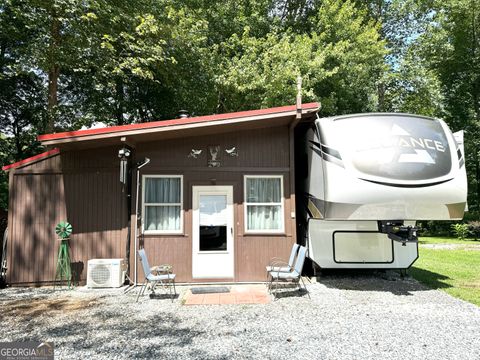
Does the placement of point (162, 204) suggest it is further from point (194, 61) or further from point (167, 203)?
point (194, 61)

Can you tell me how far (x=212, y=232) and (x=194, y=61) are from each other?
8.86 m

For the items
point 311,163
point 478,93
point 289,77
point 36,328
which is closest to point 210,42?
point 289,77

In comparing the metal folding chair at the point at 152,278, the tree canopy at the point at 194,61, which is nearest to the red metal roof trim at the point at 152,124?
the metal folding chair at the point at 152,278

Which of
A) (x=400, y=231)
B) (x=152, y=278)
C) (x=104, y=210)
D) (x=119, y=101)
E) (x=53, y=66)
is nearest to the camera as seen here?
(x=152, y=278)

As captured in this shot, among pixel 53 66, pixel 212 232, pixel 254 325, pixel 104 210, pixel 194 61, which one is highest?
pixel 194 61

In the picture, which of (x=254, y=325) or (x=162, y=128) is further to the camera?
(x=162, y=128)

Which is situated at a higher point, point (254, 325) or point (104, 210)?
point (104, 210)

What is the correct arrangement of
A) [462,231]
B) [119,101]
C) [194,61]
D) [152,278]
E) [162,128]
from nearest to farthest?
[152,278], [162,128], [194,61], [119,101], [462,231]

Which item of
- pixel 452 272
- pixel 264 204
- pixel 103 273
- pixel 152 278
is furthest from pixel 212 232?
pixel 452 272

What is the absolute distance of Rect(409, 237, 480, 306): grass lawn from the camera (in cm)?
646

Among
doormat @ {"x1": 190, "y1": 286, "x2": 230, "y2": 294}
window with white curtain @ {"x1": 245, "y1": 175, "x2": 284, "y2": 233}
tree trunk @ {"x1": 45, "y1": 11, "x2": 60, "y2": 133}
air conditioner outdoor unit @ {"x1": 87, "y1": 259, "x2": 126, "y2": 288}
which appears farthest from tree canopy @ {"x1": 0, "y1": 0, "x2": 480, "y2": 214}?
doormat @ {"x1": 190, "y1": 286, "x2": 230, "y2": 294}

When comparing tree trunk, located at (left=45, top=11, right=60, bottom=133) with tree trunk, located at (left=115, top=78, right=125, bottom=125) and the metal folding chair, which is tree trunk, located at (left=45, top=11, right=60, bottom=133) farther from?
the metal folding chair

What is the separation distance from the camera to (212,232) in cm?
712

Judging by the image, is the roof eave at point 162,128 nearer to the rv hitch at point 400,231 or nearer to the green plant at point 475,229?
the rv hitch at point 400,231
